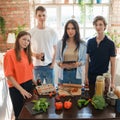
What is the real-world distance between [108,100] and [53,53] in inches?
51.5

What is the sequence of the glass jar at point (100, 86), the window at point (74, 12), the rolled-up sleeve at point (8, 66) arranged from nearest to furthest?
the glass jar at point (100, 86)
the rolled-up sleeve at point (8, 66)
the window at point (74, 12)

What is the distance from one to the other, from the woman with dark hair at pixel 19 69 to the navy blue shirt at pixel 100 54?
0.73m

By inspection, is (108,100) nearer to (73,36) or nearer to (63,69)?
(63,69)

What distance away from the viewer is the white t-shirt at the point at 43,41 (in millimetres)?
2812

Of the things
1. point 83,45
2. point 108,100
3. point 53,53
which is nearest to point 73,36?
point 83,45

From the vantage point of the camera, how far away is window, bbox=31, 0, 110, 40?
465cm

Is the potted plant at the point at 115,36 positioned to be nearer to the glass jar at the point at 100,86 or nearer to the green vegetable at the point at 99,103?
the glass jar at the point at 100,86

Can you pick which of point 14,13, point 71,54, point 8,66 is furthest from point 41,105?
point 14,13

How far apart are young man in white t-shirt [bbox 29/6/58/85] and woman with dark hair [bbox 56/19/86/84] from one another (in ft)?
1.15

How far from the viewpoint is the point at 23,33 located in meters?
2.22

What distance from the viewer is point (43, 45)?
282 cm

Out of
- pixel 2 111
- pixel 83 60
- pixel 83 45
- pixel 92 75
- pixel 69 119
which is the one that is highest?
pixel 83 45

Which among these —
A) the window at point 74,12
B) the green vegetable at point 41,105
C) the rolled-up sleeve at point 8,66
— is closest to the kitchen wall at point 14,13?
the window at point 74,12

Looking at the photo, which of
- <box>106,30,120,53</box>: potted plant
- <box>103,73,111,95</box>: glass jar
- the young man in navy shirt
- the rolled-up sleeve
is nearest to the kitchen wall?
<box>106,30,120,53</box>: potted plant
